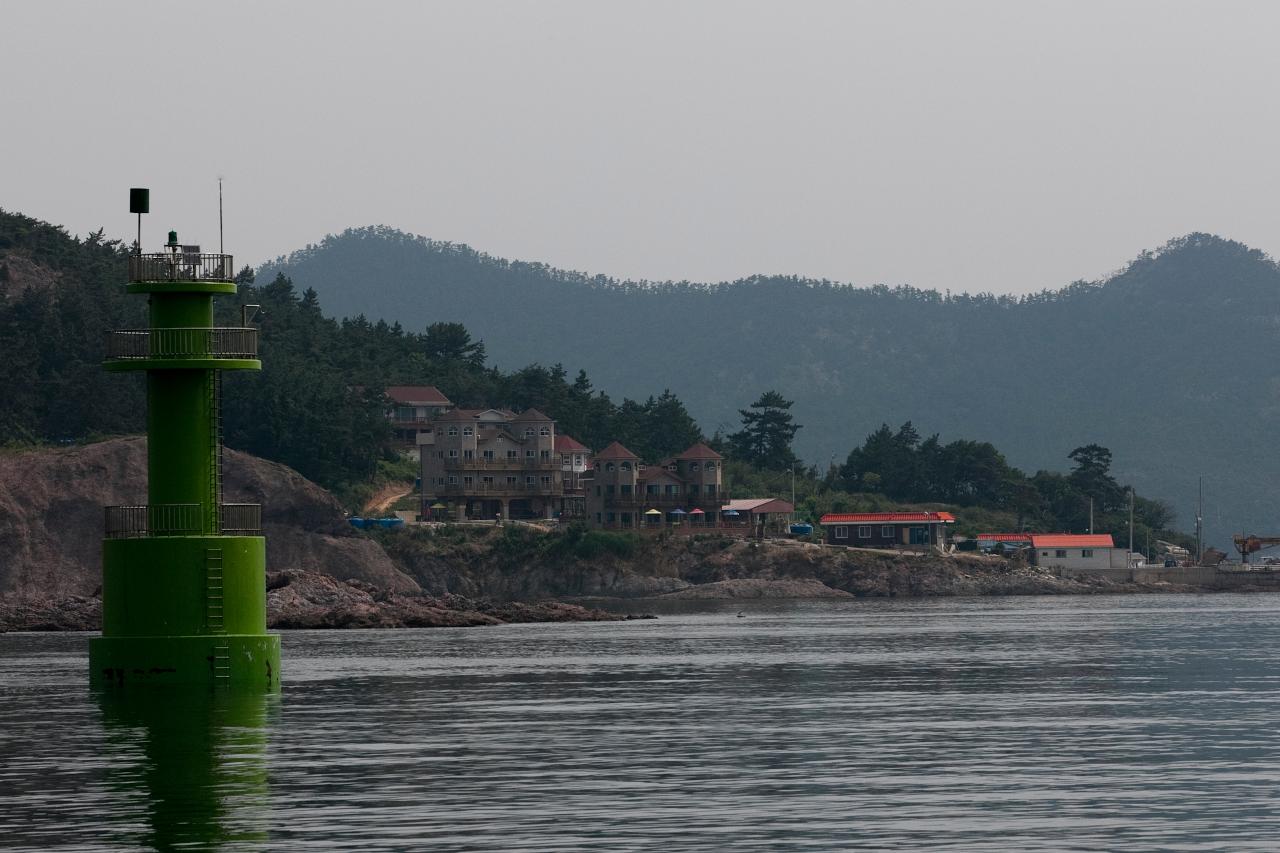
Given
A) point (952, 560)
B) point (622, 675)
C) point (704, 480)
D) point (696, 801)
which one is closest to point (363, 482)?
point (704, 480)

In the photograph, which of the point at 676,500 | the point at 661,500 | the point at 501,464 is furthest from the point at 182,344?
the point at 676,500

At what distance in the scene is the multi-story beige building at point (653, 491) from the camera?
191375mm

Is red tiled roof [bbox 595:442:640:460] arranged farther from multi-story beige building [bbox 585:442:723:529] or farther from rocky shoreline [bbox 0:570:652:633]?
rocky shoreline [bbox 0:570:652:633]

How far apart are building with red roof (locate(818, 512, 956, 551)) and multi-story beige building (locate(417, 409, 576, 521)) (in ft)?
84.9

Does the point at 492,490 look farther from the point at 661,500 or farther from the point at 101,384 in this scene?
the point at 101,384

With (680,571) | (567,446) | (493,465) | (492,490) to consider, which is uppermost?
(567,446)

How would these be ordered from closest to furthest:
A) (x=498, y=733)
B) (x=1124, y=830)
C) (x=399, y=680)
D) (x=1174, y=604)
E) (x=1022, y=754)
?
1. (x=1124, y=830)
2. (x=1022, y=754)
3. (x=498, y=733)
4. (x=399, y=680)
5. (x=1174, y=604)

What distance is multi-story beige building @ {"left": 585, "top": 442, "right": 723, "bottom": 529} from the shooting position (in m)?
191

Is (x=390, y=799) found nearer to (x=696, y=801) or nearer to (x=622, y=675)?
(x=696, y=801)

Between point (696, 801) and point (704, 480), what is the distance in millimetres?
167739

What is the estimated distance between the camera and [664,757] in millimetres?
35000

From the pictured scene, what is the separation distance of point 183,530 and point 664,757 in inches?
656

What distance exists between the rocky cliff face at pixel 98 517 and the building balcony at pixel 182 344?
8350cm

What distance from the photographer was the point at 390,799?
96.1 ft
